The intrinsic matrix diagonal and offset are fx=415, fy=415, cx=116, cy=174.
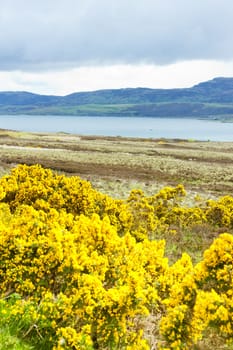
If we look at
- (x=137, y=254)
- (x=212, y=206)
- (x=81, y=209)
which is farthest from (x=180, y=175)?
(x=137, y=254)

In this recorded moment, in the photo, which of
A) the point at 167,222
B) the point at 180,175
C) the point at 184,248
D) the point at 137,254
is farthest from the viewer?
the point at 180,175

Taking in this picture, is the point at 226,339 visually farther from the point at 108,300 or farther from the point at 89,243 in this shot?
the point at 89,243

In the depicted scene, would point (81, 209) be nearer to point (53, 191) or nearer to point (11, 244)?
point (53, 191)

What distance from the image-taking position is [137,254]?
8891 millimetres

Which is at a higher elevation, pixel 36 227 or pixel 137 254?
pixel 36 227

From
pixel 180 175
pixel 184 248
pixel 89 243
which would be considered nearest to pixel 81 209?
pixel 184 248

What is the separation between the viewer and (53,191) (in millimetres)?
16016

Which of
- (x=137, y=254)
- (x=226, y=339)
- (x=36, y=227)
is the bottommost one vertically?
(x=226, y=339)

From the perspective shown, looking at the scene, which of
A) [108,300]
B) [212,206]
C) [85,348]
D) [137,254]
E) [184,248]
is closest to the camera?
[85,348]

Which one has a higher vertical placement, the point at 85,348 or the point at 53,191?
the point at 53,191

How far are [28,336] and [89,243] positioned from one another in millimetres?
2587

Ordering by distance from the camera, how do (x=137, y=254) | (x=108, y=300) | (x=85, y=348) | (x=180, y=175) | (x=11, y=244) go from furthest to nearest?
(x=180, y=175) → (x=137, y=254) → (x=11, y=244) → (x=108, y=300) → (x=85, y=348)

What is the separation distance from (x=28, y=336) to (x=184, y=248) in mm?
9259

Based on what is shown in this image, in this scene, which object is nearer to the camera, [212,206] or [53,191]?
[53,191]
